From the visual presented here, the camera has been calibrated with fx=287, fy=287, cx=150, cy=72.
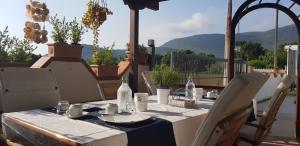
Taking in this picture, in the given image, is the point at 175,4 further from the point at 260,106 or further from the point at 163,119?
the point at 163,119

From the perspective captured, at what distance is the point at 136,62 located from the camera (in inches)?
221

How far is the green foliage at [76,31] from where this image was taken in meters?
4.69

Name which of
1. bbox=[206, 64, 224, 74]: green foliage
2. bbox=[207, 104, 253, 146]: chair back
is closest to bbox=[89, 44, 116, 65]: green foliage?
bbox=[206, 64, 224, 74]: green foliage

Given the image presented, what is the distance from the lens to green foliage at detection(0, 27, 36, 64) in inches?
171

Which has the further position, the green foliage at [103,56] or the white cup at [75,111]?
the green foliage at [103,56]

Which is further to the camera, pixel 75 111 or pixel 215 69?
pixel 215 69

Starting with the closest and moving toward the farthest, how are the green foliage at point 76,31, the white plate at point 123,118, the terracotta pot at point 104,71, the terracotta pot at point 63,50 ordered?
the white plate at point 123,118
the terracotta pot at point 63,50
the green foliage at point 76,31
the terracotta pot at point 104,71

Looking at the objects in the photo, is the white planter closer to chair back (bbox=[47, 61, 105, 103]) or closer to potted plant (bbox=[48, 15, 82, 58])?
chair back (bbox=[47, 61, 105, 103])

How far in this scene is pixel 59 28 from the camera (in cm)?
458

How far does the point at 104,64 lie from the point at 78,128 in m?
4.03

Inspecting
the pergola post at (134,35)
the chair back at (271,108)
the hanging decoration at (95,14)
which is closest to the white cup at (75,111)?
the chair back at (271,108)

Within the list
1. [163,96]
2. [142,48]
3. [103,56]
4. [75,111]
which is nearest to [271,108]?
[163,96]

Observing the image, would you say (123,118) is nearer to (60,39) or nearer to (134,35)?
(60,39)

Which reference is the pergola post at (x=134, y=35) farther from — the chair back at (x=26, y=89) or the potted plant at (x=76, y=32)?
the chair back at (x=26, y=89)
